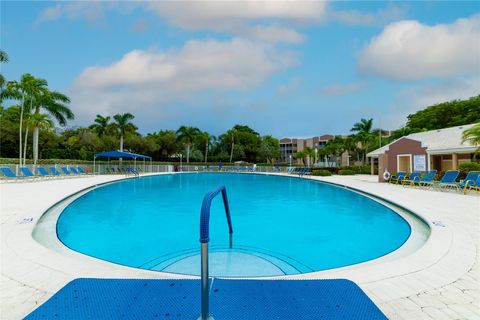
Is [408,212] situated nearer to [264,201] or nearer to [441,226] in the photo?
[441,226]

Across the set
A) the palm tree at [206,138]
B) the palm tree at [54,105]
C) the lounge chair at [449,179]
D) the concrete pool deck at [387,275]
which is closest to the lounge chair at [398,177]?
the lounge chair at [449,179]

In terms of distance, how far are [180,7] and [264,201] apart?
27.2 ft

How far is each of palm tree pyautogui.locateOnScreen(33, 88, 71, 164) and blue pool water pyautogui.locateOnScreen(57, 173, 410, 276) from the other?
19.7 meters

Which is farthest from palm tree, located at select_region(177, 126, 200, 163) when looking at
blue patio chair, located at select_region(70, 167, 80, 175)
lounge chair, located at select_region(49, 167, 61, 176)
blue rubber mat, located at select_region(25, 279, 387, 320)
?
blue rubber mat, located at select_region(25, 279, 387, 320)

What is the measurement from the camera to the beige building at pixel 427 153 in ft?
55.7

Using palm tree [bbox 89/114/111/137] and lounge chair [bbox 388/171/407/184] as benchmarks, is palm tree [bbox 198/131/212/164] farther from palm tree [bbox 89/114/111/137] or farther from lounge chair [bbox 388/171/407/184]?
lounge chair [bbox 388/171/407/184]

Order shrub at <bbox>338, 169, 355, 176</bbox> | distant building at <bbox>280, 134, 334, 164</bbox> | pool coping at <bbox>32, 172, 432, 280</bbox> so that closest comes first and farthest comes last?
1. pool coping at <bbox>32, 172, 432, 280</bbox>
2. shrub at <bbox>338, 169, 355, 176</bbox>
3. distant building at <bbox>280, 134, 334, 164</bbox>

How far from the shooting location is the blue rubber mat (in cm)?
226

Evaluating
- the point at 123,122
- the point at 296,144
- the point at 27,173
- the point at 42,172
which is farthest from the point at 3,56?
the point at 296,144

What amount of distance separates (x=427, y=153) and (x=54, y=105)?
102ft

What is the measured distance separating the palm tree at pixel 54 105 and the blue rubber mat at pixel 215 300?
2736cm

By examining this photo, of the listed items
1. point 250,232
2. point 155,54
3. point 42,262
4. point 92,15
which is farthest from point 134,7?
point 42,262

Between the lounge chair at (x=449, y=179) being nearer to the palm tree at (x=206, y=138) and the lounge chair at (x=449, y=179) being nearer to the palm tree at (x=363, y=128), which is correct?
the palm tree at (x=363, y=128)

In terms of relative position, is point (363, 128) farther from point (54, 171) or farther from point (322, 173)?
point (54, 171)
